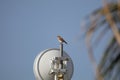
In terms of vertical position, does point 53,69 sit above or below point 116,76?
above

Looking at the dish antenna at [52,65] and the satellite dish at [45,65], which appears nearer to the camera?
the dish antenna at [52,65]

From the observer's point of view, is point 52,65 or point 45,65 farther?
point 45,65

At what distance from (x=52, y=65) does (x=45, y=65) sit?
2.54 feet

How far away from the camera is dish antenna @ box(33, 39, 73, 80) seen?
3816cm

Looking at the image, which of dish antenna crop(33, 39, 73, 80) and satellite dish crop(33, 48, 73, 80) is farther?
satellite dish crop(33, 48, 73, 80)

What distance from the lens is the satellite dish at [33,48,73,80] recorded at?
38750 mm

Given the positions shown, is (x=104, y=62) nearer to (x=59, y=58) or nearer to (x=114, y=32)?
(x=114, y=32)

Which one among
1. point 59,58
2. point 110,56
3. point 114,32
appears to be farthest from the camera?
point 59,58

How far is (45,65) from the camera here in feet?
128

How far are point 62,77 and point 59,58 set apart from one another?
2.19 metres

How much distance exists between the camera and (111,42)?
330 cm

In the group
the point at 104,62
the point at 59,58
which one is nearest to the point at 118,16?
the point at 104,62

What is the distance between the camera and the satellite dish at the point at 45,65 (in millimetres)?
38750

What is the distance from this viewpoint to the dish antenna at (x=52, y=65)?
3816 centimetres
